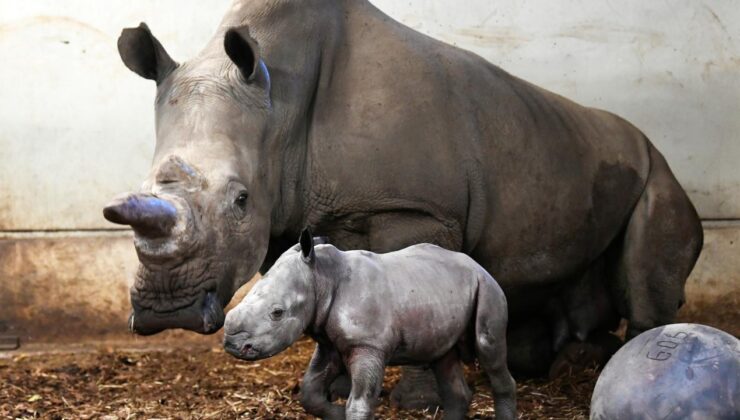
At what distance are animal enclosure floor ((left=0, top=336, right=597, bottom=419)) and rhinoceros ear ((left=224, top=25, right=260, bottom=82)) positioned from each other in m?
1.50

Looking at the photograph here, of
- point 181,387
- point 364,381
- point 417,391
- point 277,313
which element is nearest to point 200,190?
point 277,313

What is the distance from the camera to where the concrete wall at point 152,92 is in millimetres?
7172

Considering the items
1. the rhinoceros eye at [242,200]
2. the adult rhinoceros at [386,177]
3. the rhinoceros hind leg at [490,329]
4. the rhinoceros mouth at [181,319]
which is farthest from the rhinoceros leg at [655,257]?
the rhinoceros mouth at [181,319]

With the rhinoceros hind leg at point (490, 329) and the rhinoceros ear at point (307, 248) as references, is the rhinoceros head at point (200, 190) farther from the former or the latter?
the rhinoceros hind leg at point (490, 329)

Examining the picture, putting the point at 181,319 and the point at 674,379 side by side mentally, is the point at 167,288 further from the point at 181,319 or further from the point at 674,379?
the point at 674,379

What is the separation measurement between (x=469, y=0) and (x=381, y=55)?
1.78 meters

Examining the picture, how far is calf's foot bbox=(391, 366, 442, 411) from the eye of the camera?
17.5 ft

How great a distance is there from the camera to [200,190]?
4.71 m

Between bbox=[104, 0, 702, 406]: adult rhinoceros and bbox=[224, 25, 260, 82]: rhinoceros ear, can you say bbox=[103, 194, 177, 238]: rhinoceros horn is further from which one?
bbox=[224, 25, 260, 82]: rhinoceros ear

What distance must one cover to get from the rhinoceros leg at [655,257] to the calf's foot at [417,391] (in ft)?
4.53

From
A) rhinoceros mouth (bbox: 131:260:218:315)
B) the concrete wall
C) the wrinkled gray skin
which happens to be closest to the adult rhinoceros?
rhinoceros mouth (bbox: 131:260:218:315)

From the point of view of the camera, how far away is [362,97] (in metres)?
5.43

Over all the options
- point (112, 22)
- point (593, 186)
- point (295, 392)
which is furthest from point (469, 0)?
point (295, 392)

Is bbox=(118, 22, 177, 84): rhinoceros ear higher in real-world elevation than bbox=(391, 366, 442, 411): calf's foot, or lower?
higher
